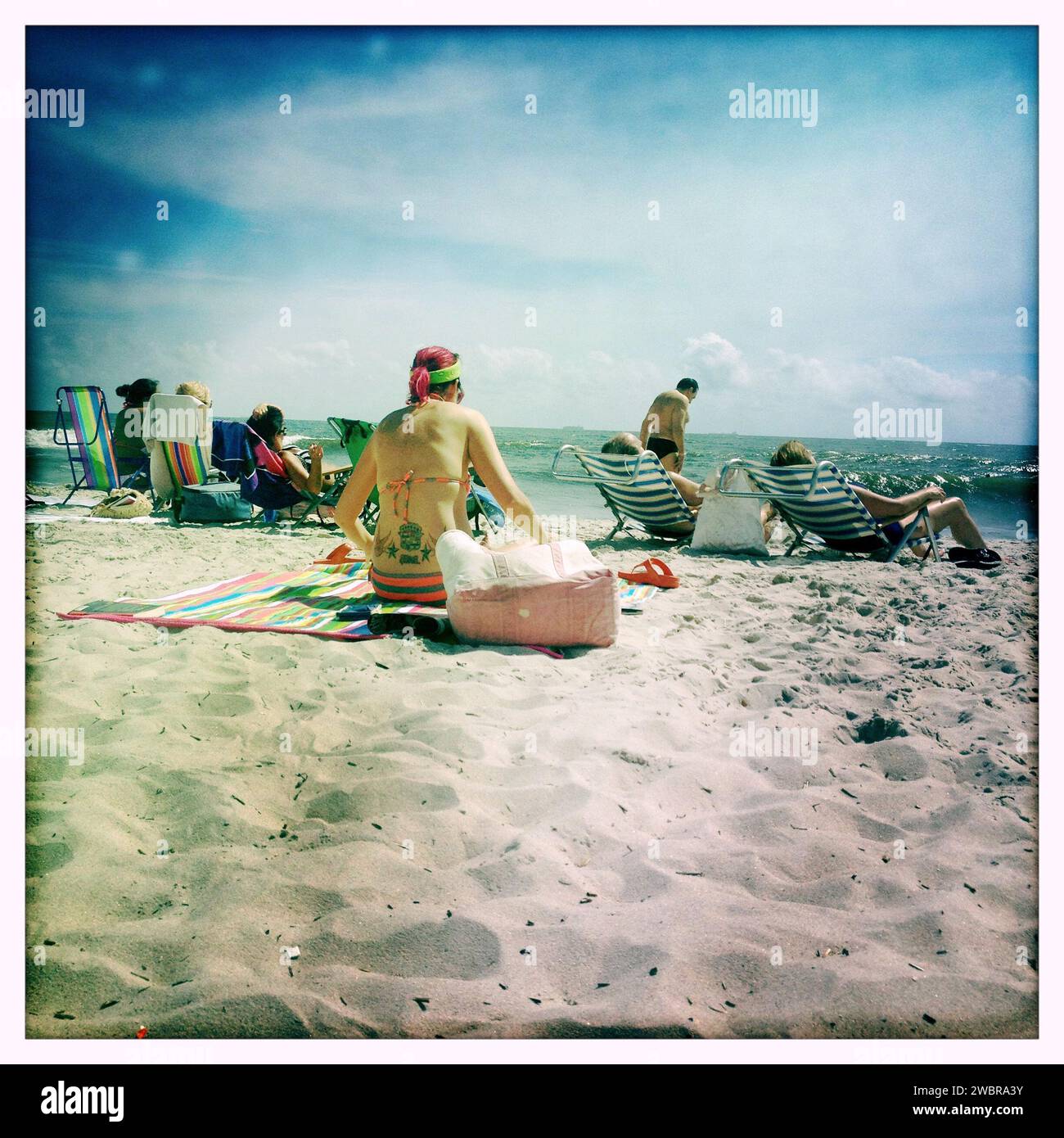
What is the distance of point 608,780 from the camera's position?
2350 millimetres

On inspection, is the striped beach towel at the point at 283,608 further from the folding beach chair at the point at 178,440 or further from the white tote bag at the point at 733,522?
the folding beach chair at the point at 178,440

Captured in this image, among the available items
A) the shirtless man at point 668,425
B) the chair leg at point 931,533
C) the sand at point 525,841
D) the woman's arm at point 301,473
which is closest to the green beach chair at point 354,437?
the woman's arm at point 301,473

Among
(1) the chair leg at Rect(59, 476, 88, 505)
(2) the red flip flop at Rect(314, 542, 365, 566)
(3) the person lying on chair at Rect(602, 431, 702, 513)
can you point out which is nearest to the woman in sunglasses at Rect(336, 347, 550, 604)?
(2) the red flip flop at Rect(314, 542, 365, 566)

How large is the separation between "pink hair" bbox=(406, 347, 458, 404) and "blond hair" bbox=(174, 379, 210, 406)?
179 inches

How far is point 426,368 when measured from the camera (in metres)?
3.70

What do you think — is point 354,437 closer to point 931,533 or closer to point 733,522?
point 733,522

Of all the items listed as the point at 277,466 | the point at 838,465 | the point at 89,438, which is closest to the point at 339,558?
the point at 277,466

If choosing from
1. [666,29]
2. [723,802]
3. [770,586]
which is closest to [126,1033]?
[723,802]

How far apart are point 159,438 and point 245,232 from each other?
1877mm

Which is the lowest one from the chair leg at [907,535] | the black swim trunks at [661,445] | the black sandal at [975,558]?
the black sandal at [975,558]

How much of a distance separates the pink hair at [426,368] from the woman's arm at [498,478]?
229 mm

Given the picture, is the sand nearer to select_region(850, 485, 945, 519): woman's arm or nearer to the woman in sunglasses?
the woman in sunglasses

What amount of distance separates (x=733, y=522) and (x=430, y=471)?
3166 mm

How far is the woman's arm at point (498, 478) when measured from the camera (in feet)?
11.7
